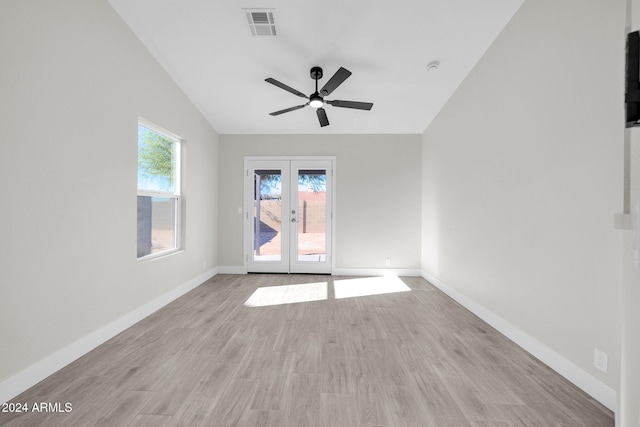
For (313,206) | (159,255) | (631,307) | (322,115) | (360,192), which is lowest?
(159,255)

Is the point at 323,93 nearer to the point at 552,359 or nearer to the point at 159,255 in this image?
the point at 159,255

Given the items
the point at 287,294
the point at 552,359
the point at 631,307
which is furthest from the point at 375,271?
the point at 631,307

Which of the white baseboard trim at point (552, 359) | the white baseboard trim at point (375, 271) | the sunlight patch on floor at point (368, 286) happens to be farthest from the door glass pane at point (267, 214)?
the white baseboard trim at point (552, 359)

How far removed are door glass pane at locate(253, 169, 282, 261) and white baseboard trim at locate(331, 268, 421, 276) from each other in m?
1.18

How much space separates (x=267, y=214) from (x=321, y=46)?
296 cm

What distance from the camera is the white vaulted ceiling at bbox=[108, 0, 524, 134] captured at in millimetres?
2547

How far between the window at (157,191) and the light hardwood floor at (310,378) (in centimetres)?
93

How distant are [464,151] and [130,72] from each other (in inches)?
149

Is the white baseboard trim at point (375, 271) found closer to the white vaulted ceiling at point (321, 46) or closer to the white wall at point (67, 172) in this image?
the white vaulted ceiling at point (321, 46)

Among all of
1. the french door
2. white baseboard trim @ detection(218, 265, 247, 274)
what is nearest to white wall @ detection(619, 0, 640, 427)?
the french door

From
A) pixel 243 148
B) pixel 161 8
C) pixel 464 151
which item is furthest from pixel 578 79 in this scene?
pixel 243 148

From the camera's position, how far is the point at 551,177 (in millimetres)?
2041

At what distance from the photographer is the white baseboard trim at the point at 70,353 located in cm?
165

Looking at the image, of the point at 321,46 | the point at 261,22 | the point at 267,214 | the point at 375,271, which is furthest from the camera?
the point at 267,214
